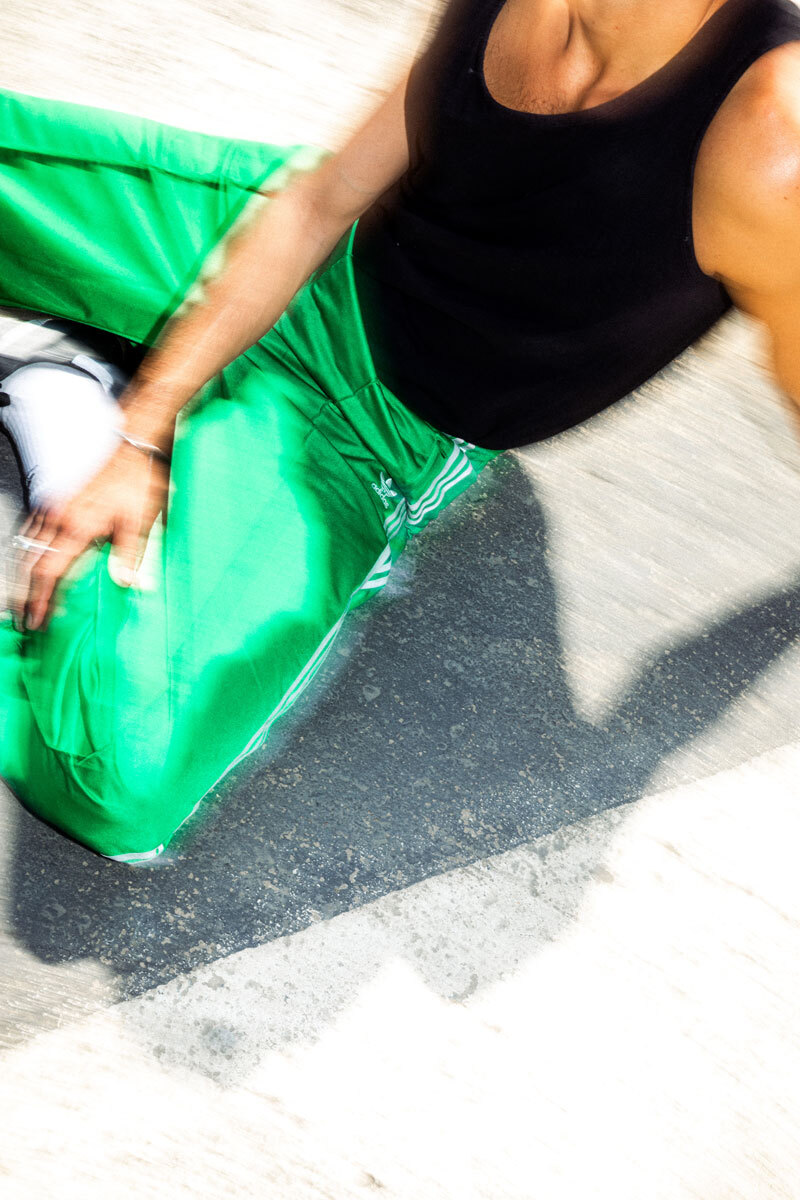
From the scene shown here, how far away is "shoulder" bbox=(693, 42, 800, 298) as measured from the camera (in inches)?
25.9

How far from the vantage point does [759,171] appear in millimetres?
666

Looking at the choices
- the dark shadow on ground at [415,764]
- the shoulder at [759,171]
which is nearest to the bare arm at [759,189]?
the shoulder at [759,171]

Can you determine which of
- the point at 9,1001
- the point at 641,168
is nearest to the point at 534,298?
the point at 641,168

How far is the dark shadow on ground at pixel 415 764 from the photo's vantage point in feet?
3.25

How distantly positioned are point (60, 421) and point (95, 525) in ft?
Answer: 0.76

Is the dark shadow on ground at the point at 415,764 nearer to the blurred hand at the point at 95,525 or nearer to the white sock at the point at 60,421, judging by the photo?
the blurred hand at the point at 95,525

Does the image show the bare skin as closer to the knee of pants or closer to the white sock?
the white sock

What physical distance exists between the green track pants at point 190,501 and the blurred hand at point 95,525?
0.02 meters

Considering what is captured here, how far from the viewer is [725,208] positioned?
695 mm

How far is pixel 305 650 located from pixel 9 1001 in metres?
0.47

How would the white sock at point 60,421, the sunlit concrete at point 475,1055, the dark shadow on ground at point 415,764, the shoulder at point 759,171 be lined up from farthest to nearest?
1. the white sock at point 60,421
2. the dark shadow on ground at point 415,764
3. the sunlit concrete at point 475,1055
4. the shoulder at point 759,171

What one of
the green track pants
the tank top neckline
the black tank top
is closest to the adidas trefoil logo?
the green track pants

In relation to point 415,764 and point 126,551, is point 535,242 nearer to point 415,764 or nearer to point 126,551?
point 126,551

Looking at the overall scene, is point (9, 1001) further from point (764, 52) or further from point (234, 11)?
point (234, 11)
